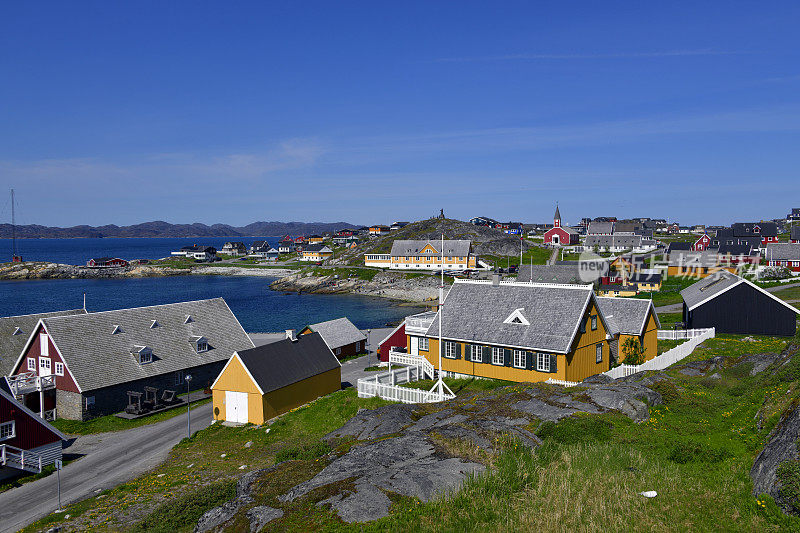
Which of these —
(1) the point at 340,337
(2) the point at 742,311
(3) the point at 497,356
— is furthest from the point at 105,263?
(2) the point at 742,311

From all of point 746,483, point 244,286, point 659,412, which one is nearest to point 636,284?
point 659,412

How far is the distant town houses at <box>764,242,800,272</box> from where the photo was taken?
97.6m

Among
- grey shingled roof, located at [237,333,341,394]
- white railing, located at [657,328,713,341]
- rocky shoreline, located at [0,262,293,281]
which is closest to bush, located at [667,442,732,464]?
grey shingled roof, located at [237,333,341,394]

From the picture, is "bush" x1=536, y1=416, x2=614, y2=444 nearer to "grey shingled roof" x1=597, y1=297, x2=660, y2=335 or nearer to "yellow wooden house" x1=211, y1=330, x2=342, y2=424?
"yellow wooden house" x1=211, y1=330, x2=342, y2=424

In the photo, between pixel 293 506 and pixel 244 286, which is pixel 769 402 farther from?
pixel 244 286

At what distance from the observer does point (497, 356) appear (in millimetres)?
36969

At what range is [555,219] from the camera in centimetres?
19738

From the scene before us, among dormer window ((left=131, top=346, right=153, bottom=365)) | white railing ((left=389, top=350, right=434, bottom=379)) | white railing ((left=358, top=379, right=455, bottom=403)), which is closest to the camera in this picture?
white railing ((left=358, top=379, right=455, bottom=403))

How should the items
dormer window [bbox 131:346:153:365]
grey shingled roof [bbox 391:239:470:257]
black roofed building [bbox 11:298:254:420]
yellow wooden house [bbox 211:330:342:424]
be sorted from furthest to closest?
grey shingled roof [bbox 391:239:470:257] → dormer window [bbox 131:346:153:365] → black roofed building [bbox 11:298:254:420] → yellow wooden house [bbox 211:330:342:424]

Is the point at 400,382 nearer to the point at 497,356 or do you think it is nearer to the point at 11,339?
the point at 497,356

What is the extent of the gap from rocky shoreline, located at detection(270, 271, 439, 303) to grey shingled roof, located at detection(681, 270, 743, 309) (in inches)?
2515

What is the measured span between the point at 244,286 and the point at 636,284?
103 m

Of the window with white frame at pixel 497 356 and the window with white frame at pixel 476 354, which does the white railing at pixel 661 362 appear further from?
the window with white frame at pixel 476 354

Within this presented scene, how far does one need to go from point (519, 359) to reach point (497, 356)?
1772mm
